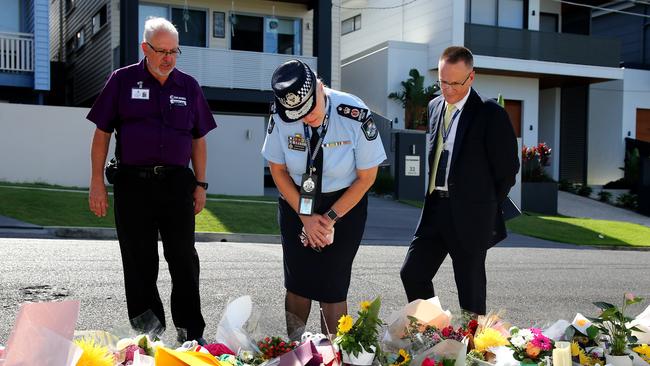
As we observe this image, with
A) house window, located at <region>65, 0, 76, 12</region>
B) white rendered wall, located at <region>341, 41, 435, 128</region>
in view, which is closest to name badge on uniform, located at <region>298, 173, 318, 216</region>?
white rendered wall, located at <region>341, 41, 435, 128</region>

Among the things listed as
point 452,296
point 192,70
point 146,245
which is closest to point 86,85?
point 192,70

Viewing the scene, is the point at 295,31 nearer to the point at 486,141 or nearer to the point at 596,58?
the point at 596,58

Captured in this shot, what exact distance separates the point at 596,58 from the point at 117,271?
22997mm

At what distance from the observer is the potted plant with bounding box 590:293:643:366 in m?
2.93

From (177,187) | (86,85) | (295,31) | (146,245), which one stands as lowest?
(146,245)

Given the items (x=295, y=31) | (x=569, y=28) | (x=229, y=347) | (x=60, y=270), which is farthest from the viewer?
(x=569, y=28)

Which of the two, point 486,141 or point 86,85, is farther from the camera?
point 86,85

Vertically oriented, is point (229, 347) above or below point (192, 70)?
below

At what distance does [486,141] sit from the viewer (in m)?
4.06

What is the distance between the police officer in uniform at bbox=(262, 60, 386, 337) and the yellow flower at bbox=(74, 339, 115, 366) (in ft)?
3.96

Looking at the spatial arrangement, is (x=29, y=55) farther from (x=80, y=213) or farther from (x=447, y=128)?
(x=447, y=128)

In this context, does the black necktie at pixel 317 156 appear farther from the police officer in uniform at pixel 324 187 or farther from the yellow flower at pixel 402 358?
the yellow flower at pixel 402 358

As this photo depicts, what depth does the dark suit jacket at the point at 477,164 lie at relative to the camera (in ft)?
13.3

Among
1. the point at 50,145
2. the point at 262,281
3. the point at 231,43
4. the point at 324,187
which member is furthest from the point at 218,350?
the point at 231,43
